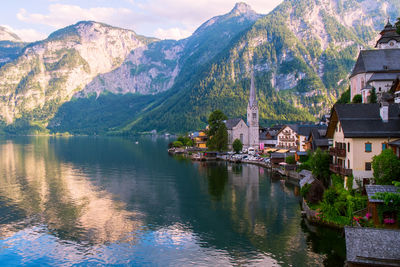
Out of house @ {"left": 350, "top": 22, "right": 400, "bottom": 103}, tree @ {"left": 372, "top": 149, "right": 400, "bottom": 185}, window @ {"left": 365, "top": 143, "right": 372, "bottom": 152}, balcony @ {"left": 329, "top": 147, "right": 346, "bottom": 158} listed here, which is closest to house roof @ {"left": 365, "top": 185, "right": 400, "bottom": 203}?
tree @ {"left": 372, "top": 149, "right": 400, "bottom": 185}

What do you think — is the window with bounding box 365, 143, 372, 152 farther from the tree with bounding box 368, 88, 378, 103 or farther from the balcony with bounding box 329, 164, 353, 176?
the tree with bounding box 368, 88, 378, 103

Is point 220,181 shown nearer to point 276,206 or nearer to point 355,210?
point 276,206

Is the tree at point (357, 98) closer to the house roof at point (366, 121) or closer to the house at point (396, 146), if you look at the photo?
the house roof at point (366, 121)

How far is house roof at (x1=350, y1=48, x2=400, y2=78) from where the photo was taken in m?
81.6

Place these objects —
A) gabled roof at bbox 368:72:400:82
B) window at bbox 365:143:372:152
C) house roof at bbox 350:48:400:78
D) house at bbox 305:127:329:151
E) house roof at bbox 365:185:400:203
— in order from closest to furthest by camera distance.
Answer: house roof at bbox 365:185:400:203
window at bbox 365:143:372:152
house at bbox 305:127:329:151
gabled roof at bbox 368:72:400:82
house roof at bbox 350:48:400:78

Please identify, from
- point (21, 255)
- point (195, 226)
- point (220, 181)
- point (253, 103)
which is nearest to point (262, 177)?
point (220, 181)

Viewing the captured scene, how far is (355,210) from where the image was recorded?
4088 centimetres

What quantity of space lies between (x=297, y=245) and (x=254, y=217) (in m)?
11.9

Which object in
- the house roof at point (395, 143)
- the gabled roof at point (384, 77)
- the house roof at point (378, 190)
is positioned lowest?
the house roof at point (378, 190)

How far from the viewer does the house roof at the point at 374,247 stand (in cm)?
2712

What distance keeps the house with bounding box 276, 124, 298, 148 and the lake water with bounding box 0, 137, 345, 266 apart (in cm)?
4304

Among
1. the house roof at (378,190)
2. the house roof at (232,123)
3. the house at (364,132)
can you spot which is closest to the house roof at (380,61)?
the house at (364,132)

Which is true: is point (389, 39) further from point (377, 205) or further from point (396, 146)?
point (377, 205)

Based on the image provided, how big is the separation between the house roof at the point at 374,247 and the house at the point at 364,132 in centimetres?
1806
